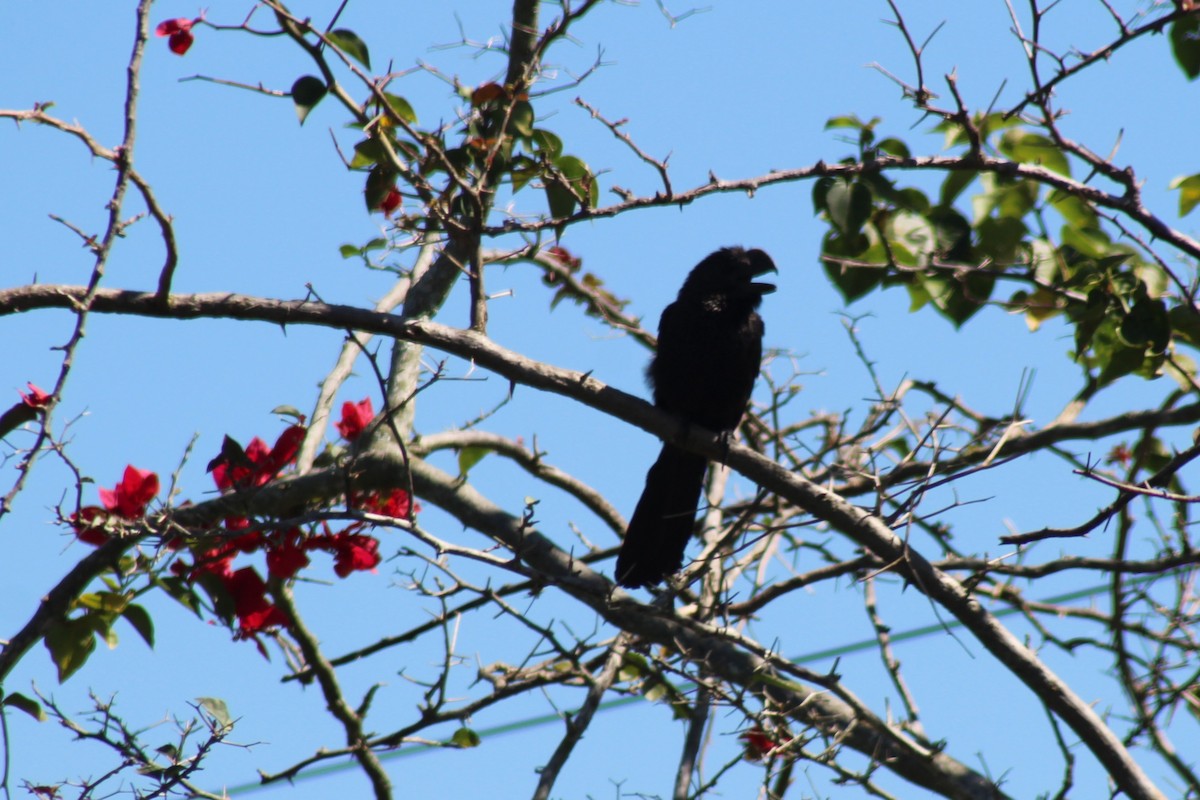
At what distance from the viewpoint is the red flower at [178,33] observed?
3660 mm

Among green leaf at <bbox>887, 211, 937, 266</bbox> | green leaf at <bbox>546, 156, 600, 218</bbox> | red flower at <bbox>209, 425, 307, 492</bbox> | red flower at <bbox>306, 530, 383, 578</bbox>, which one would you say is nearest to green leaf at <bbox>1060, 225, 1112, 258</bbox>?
green leaf at <bbox>887, 211, 937, 266</bbox>

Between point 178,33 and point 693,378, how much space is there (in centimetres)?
260

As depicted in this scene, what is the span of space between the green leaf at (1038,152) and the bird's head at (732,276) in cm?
169

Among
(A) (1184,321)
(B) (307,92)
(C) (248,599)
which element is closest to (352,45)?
(B) (307,92)

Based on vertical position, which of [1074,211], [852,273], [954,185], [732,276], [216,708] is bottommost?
[216,708]

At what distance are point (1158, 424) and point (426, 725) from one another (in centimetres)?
259

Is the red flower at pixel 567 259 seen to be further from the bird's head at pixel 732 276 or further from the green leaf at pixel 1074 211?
the green leaf at pixel 1074 211

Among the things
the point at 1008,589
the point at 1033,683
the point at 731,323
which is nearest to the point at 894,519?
the point at 1033,683

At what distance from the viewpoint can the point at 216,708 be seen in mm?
3547

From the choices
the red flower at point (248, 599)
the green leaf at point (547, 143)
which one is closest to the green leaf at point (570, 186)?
the green leaf at point (547, 143)

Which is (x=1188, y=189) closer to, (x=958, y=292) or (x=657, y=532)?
(x=958, y=292)

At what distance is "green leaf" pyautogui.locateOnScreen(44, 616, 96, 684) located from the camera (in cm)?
358

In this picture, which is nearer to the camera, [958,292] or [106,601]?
[106,601]

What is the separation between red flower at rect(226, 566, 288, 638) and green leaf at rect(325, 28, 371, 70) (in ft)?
5.33
